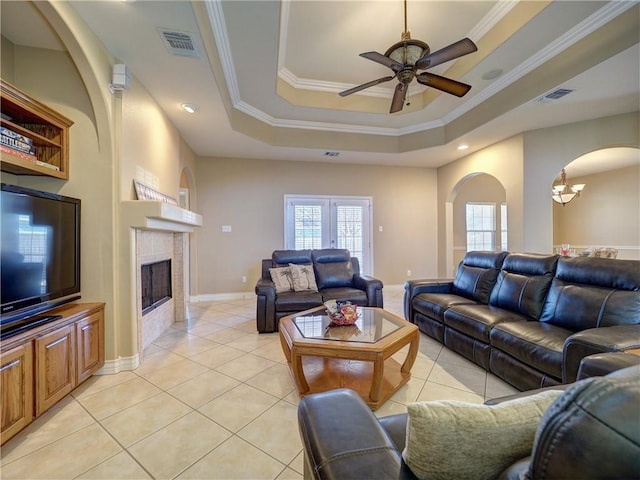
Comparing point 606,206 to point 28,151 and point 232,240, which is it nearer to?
point 232,240

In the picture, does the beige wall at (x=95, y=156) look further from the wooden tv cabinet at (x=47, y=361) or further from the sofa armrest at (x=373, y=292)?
the sofa armrest at (x=373, y=292)

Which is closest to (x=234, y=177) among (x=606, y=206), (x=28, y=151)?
(x=28, y=151)

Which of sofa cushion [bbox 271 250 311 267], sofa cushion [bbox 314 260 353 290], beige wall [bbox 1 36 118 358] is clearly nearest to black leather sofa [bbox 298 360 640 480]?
beige wall [bbox 1 36 118 358]

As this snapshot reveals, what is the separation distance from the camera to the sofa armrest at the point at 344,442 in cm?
72

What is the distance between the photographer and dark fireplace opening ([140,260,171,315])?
303cm

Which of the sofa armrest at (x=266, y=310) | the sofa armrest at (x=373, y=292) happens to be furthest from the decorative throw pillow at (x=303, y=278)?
the sofa armrest at (x=373, y=292)

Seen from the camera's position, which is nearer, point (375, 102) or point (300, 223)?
point (375, 102)

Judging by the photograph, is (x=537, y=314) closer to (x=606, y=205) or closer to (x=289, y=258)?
(x=289, y=258)

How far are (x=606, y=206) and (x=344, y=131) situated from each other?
7230mm

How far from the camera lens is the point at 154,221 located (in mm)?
2637

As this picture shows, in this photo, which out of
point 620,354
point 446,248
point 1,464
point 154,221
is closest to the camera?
point 620,354

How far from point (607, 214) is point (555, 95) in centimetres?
611

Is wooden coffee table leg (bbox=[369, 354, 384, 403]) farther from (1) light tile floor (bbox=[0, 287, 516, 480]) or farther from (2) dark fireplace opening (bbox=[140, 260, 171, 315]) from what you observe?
(2) dark fireplace opening (bbox=[140, 260, 171, 315])

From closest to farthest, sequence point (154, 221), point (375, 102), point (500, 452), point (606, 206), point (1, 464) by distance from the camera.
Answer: point (500, 452) → point (1, 464) → point (154, 221) → point (375, 102) → point (606, 206)
